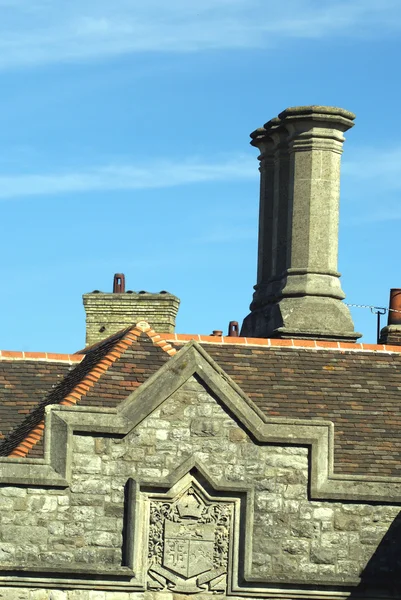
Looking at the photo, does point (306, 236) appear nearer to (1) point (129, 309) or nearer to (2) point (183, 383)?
(1) point (129, 309)

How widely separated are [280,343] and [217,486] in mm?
5068

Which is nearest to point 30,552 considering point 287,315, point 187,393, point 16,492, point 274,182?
point 16,492

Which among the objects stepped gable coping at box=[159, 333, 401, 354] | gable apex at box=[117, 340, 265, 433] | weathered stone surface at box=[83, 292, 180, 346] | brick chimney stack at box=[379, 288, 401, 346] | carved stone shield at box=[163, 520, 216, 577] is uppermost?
weathered stone surface at box=[83, 292, 180, 346]

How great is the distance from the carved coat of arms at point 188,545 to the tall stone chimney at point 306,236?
6.52 m

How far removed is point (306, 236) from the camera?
34500 millimetres

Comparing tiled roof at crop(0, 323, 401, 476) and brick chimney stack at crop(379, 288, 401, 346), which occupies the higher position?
brick chimney stack at crop(379, 288, 401, 346)

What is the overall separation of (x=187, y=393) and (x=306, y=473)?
1.93 m

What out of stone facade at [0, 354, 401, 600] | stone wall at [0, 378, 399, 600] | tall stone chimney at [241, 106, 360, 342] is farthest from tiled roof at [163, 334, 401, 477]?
tall stone chimney at [241, 106, 360, 342]

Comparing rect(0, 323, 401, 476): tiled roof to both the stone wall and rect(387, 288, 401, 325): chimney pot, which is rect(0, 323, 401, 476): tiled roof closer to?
the stone wall

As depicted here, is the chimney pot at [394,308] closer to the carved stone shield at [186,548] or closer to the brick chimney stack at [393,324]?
the brick chimney stack at [393,324]

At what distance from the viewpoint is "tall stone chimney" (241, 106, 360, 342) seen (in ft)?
111

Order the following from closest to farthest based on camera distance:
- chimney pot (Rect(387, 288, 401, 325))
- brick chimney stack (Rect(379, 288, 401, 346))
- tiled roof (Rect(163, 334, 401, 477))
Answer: tiled roof (Rect(163, 334, 401, 477)), brick chimney stack (Rect(379, 288, 401, 346)), chimney pot (Rect(387, 288, 401, 325))

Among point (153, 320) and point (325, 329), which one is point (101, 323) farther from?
point (325, 329)

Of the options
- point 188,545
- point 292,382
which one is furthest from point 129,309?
point 188,545
